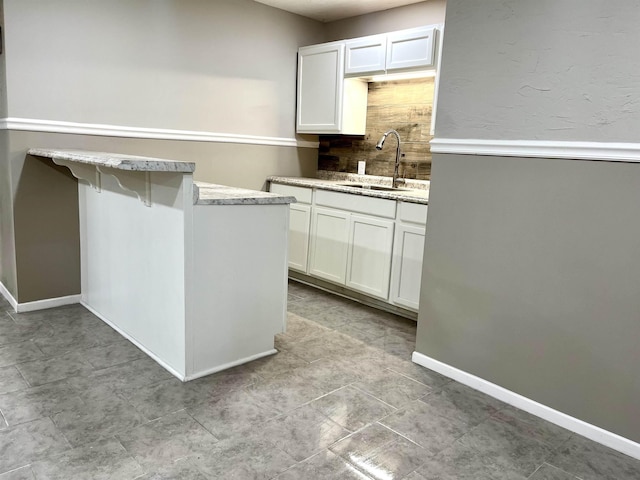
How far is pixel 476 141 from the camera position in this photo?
2.34 metres

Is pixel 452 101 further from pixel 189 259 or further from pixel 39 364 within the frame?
pixel 39 364

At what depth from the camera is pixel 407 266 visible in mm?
3260

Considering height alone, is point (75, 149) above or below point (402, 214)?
above

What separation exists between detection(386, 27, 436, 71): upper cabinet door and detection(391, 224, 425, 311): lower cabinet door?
1190 millimetres

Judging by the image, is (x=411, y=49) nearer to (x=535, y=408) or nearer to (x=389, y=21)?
(x=389, y=21)

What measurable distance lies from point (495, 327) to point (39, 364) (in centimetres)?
228

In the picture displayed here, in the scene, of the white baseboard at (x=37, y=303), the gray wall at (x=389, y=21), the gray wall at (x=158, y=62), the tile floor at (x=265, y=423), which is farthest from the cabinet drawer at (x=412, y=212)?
the white baseboard at (x=37, y=303)

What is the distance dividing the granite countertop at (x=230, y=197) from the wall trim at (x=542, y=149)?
87cm

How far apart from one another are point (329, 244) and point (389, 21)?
189cm

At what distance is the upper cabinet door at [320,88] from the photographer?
407cm

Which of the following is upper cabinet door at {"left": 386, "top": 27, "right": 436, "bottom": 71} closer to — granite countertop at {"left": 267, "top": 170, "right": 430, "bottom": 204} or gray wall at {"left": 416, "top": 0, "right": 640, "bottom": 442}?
granite countertop at {"left": 267, "top": 170, "right": 430, "bottom": 204}

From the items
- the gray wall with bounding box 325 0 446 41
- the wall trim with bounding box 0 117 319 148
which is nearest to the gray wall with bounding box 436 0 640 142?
the gray wall with bounding box 325 0 446 41

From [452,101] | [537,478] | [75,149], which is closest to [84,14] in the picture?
[75,149]

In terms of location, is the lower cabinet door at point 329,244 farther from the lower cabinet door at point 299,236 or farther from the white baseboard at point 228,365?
the white baseboard at point 228,365
